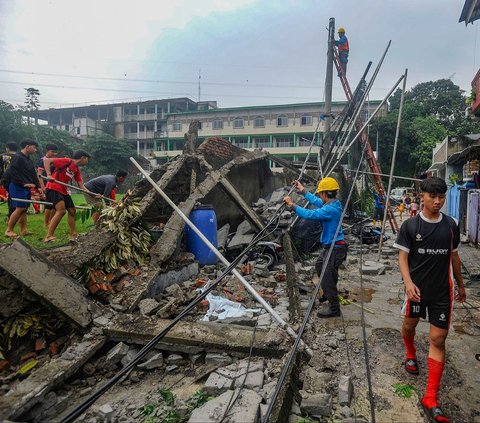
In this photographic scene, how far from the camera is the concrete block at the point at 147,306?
3.97m

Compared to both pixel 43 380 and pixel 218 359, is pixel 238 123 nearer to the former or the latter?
pixel 218 359

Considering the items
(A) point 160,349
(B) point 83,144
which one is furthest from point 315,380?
(B) point 83,144

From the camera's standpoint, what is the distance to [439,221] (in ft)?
8.73

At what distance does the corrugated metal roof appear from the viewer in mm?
11133

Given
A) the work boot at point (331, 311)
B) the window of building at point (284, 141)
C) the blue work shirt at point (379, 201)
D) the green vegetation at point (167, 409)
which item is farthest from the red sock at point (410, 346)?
the window of building at point (284, 141)

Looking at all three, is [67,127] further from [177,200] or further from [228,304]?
[228,304]

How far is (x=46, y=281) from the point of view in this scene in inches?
143

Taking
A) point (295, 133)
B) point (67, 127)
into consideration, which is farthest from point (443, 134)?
point (67, 127)

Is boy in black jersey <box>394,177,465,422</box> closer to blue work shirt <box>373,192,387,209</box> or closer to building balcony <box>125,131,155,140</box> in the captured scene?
blue work shirt <box>373,192,387,209</box>

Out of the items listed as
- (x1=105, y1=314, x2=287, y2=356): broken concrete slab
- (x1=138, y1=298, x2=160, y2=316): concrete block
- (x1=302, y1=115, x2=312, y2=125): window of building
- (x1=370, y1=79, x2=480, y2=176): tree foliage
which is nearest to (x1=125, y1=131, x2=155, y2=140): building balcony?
(x1=302, y1=115, x2=312, y2=125): window of building

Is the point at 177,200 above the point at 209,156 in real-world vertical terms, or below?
below

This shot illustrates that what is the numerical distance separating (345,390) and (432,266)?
1.23m

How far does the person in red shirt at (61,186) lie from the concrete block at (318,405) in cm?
470

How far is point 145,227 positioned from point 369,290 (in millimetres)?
4042
